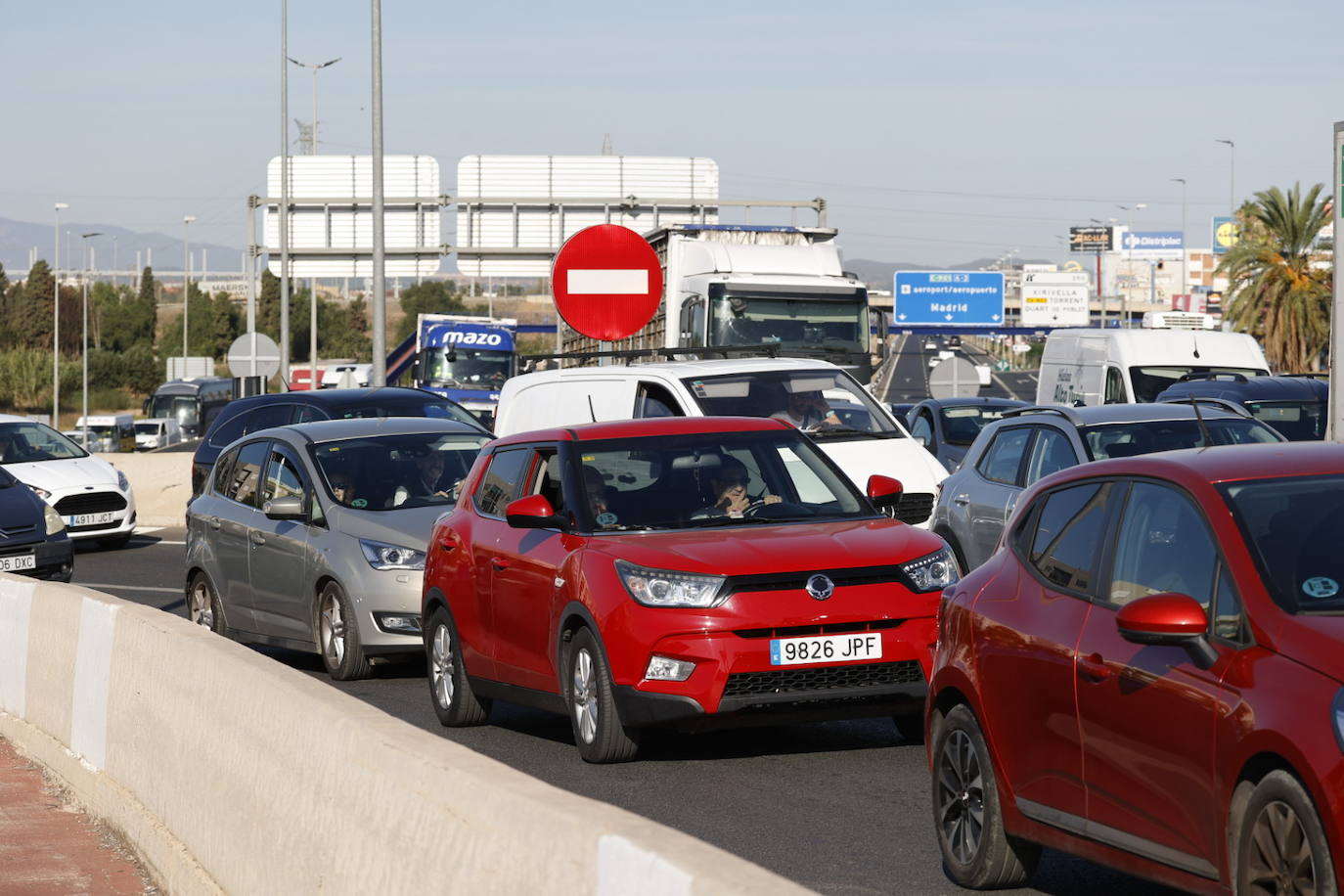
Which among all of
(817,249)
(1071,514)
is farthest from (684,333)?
(1071,514)

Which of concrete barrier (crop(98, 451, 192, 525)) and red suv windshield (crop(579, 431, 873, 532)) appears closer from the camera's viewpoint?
red suv windshield (crop(579, 431, 873, 532))

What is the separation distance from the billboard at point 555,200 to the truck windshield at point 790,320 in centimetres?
1197

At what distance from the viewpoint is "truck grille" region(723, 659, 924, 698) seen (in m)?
8.92

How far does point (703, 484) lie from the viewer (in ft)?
33.3

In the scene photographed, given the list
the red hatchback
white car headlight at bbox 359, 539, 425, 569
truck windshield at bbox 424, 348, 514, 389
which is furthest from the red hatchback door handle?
truck windshield at bbox 424, 348, 514, 389

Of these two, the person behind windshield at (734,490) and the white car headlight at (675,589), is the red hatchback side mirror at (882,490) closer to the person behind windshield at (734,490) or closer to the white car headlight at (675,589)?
the person behind windshield at (734,490)

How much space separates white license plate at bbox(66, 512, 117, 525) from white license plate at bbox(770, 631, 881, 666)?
1727 cm

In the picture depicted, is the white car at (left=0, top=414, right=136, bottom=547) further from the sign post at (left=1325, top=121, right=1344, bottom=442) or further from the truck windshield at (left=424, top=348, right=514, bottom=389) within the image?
the truck windshield at (left=424, top=348, right=514, bottom=389)

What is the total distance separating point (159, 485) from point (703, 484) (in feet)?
75.9

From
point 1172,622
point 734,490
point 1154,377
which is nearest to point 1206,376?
point 1154,377

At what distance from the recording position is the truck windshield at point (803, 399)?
628 inches

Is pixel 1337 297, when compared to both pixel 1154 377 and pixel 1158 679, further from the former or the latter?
pixel 1154 377

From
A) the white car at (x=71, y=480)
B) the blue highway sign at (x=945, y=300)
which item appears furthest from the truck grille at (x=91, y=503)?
the blue highway sign at (x=945, y=300)

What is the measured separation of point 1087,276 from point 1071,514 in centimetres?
9869
